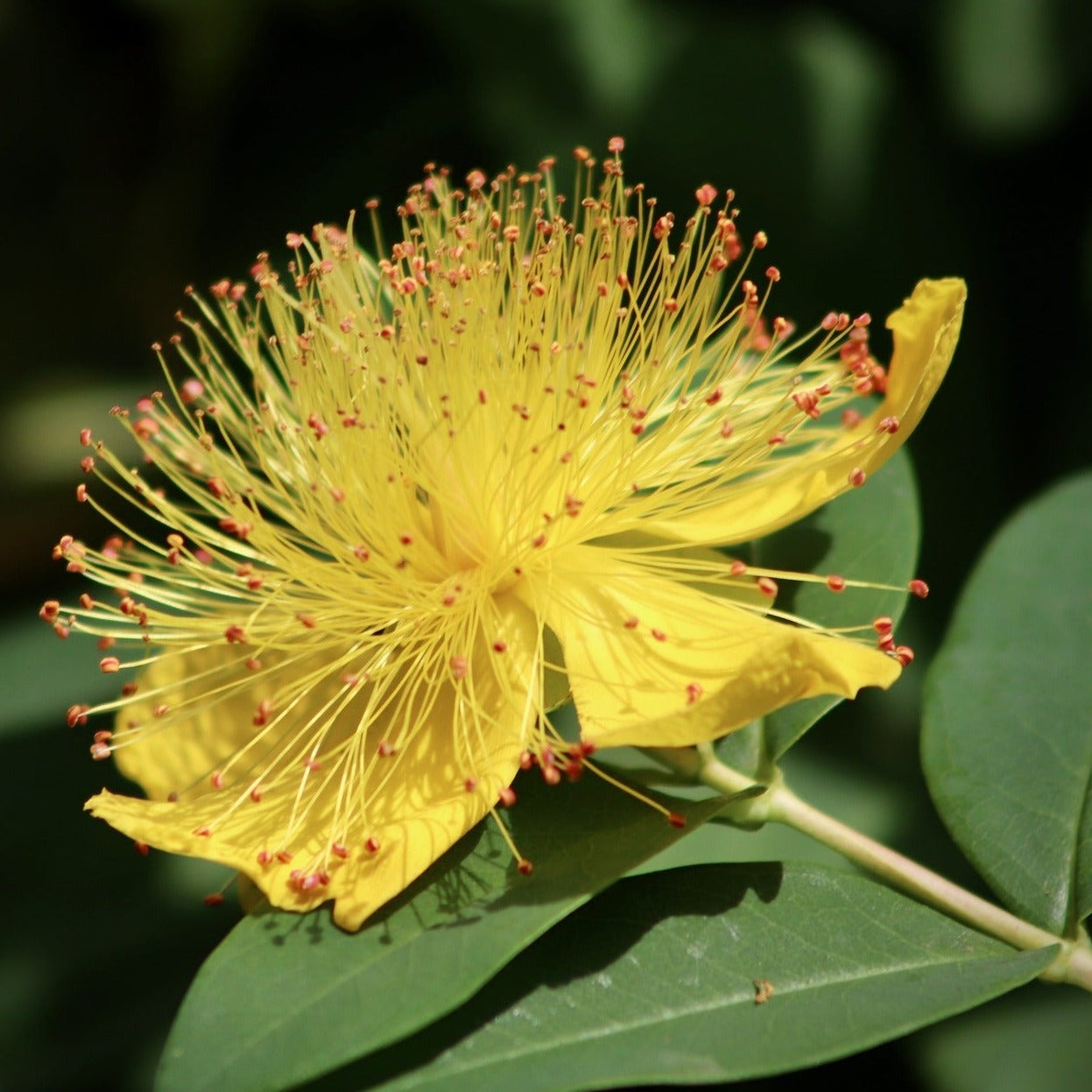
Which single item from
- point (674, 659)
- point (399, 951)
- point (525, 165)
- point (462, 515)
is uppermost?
point (525, 165)

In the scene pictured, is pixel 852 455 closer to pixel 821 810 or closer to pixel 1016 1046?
pixel 821 810

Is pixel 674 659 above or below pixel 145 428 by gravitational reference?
below

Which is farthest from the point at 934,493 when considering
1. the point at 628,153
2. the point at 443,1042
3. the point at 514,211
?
the point at 443,1042

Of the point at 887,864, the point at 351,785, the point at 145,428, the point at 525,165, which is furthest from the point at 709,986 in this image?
the point at 525,165

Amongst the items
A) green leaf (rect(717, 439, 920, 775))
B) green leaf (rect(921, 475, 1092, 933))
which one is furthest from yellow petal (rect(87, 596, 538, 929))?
green leaf (rect(921, 475, 1092, 933))

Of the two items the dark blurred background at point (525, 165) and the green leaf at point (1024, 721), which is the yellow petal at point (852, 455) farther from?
the dark blurred background at point (525, 165)

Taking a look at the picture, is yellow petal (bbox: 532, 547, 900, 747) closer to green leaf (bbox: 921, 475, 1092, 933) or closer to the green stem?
the green stem
